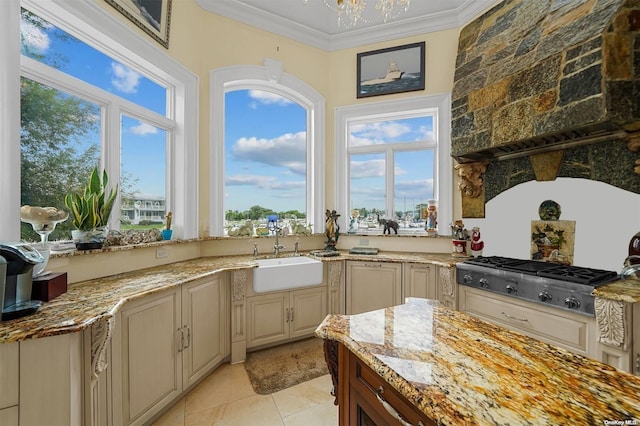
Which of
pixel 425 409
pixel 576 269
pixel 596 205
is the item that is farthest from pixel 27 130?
pixel 596 205

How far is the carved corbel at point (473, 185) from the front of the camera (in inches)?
115

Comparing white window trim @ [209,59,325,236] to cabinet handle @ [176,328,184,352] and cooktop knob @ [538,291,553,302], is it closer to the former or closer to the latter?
cabinet handle @ [176,328,184,352]

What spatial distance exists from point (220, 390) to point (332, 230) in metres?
1.98

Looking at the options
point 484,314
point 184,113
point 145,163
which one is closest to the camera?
point 484,314

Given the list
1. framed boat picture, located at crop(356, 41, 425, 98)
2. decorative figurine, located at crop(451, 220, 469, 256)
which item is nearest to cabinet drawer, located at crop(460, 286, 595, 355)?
decorative figurine, located at crop(451, 220, 469, 256)

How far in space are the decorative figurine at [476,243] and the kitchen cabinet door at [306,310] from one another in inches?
66.8

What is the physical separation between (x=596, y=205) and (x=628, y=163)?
0.36 meters

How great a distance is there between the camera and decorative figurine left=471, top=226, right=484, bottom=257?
9.29ft

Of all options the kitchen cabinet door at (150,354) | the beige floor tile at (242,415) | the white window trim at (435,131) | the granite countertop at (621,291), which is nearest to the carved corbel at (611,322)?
the granite countertop at (621,291)

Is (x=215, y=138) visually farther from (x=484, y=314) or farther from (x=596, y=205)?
(x=596, y=205)

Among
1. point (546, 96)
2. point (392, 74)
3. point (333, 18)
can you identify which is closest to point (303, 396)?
point (546, 96)

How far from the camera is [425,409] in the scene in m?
0.60

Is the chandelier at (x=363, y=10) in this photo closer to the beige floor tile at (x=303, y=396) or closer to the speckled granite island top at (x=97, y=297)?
the speckled granite island top at (x=97, y=297)

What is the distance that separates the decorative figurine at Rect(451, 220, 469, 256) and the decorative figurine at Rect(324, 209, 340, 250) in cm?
137
